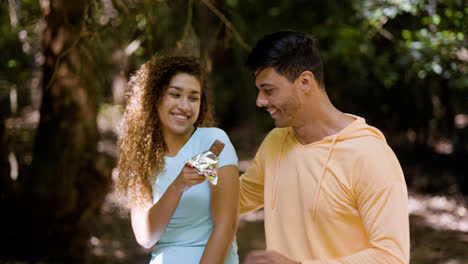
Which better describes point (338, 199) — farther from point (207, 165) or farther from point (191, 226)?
point (191, 226)

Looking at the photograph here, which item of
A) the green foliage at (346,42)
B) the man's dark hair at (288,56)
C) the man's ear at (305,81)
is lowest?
the man's ear at (305,81)

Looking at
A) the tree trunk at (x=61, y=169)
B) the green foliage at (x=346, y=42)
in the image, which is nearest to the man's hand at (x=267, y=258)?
the green foliage at (x=346, y=42)

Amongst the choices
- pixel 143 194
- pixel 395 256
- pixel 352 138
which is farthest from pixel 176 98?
pixel 395 256

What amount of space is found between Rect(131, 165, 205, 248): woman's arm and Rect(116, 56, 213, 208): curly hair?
0.11 metres

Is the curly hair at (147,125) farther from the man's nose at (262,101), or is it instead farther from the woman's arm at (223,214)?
the man's nose at (262,101)

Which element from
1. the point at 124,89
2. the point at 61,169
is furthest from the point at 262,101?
the point at 61,169

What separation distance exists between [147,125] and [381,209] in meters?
1.38

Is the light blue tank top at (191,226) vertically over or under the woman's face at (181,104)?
under

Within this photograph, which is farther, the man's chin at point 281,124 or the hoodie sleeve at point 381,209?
the man's chin at point 281,124

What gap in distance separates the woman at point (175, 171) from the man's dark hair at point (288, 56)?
1.54ft

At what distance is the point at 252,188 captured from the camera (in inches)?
95.2

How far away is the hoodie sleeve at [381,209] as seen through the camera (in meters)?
1.62

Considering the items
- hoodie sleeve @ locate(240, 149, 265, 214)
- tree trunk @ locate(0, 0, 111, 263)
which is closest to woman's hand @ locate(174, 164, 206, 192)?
hoodie sleeve @ locate(240, 149, 265, 214)

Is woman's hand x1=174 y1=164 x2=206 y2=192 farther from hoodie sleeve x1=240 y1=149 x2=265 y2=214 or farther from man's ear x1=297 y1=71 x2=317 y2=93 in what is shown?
man's ear x1=297 y1=71 x2=317 y2=93
